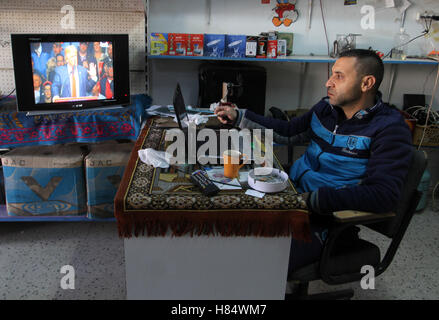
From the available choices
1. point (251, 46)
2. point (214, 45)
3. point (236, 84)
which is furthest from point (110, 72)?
point (251, 46)

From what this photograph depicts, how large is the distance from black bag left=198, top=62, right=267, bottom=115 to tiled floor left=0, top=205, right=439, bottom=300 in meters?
1.18

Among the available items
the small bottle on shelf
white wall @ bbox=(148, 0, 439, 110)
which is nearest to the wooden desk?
white wall @ bbox=(148, 0, 439, 110)

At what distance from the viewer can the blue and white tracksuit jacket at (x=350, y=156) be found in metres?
1.57

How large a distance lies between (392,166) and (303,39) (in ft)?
6.37

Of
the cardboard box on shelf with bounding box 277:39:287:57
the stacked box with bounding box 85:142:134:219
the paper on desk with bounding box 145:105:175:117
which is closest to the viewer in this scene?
the stacked box with bounding box 85:142:134:219

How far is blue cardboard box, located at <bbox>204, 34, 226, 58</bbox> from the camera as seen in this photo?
9.55ft

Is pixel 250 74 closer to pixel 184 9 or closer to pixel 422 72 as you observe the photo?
pixel 184 9

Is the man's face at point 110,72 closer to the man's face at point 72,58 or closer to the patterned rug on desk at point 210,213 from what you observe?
the man's face at point 72,58

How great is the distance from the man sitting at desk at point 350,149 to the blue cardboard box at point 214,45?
2.73 ft

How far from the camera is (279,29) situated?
3209mm

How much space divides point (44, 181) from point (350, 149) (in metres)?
1.83

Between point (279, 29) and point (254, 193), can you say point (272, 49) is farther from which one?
point (254, 193)

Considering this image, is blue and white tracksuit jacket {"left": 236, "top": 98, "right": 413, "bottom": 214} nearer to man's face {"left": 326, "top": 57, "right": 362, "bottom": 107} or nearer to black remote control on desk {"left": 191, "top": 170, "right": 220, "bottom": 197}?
man's face {"left": 326, "top": 57, "right": 362, "bottom": 107}
